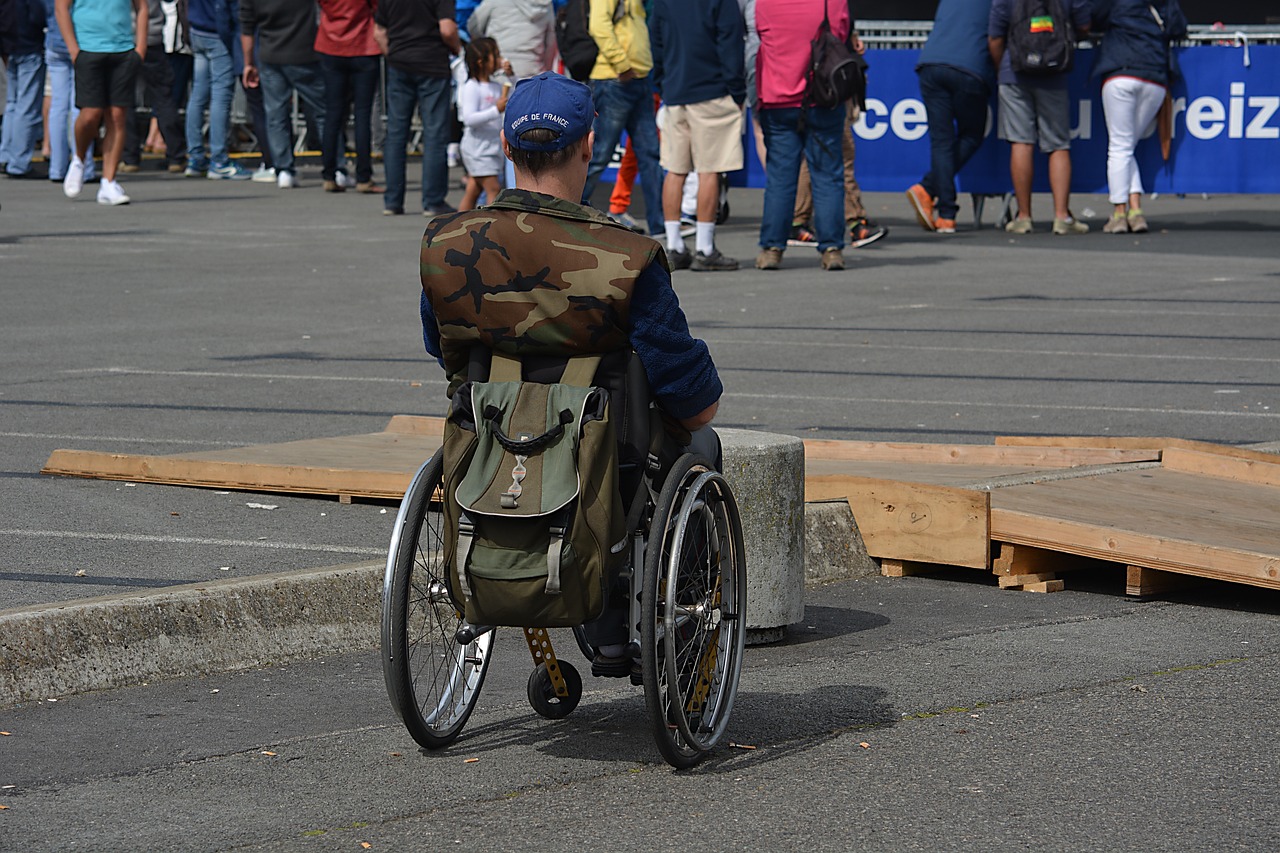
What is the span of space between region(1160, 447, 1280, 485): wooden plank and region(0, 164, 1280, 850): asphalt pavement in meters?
0.91

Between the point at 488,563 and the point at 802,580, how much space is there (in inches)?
74.5

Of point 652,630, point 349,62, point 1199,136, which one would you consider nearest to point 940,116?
point 1199,136

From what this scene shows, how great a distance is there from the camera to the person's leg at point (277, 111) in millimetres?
22266

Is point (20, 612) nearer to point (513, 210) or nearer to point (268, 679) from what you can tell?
point (268, 679)

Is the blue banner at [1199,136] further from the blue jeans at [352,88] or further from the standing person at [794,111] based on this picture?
the blue jeans at [352,88]

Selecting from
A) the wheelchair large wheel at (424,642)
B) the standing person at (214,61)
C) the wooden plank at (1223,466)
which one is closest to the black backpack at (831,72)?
the wooden plank at (1223,466)

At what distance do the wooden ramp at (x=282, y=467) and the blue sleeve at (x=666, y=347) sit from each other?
281 centimetres

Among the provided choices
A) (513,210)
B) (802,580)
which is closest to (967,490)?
(802,580)

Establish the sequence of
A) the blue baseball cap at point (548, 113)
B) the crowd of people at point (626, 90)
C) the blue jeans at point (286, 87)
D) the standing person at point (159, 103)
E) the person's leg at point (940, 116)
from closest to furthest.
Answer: the blue baseball cap at point (548, 113), the crowd of people at point (626, 90), the person's leg at point (940, 116), the blue jeans at point (286, 87), the standing person at point (159, 103)

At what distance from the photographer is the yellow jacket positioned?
15.6 meters

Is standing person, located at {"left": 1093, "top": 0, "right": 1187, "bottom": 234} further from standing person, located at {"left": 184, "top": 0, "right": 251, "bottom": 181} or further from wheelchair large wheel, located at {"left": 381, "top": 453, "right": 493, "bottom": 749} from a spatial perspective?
wheelchair large wheel, located at {"left": 381, "top": 453, "right": 493, "bottom": 749}

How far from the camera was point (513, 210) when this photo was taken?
14.5ft

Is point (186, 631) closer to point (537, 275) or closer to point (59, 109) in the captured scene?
point (537, 275)

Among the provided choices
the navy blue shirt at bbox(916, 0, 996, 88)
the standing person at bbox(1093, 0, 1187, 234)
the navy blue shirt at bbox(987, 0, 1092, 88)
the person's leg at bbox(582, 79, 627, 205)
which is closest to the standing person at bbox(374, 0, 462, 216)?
the person's leg at bbox(582, 79, 627, 205)
